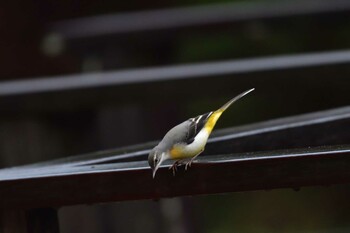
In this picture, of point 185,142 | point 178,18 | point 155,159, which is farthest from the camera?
point 178,18

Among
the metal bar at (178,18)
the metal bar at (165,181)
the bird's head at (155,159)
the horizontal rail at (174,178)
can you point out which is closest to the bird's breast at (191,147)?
the bird's head at (155,159)

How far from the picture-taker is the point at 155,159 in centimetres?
308

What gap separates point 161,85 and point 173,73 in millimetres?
122

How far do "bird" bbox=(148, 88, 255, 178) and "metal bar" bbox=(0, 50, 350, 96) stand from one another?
0.97m

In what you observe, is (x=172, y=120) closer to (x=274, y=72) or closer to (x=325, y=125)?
(x=274, y=72)

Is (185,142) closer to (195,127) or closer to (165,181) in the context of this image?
(195,127)

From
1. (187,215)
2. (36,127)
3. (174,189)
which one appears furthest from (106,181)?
(187,215)

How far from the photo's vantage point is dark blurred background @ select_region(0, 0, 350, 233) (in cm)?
498

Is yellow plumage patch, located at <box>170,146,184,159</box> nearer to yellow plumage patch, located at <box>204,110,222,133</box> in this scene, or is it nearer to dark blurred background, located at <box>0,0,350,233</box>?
yellow plumage patch, located at <box>204,110,222,133</box>

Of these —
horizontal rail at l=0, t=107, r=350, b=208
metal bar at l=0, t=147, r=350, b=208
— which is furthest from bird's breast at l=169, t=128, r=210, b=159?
metal bar at l=0, t=147, r=350, b=208

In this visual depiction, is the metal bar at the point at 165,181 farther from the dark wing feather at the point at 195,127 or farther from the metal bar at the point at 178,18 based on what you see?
the metal bar at the point at 178,18

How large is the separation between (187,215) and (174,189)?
2919mm

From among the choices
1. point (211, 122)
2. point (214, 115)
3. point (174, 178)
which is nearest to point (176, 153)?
point (211, 122)

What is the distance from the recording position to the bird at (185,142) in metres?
3.37
